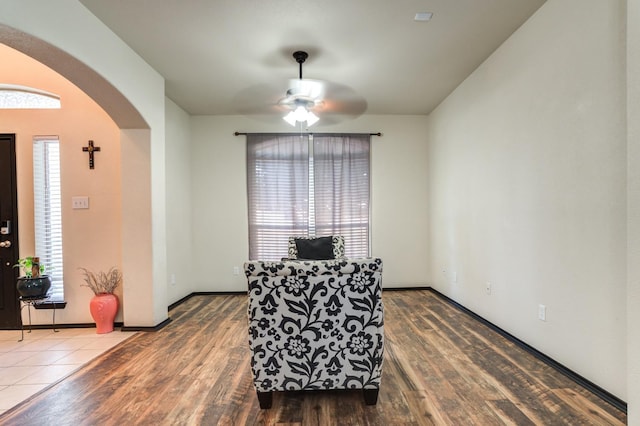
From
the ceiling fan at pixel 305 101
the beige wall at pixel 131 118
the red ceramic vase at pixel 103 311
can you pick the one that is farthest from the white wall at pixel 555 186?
the red ceramic vase at pixel 103 311

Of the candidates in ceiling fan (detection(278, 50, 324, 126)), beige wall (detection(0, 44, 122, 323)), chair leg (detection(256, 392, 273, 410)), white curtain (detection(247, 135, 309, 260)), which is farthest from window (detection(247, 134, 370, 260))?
chair leg (detection(256, 392, 273, 410))

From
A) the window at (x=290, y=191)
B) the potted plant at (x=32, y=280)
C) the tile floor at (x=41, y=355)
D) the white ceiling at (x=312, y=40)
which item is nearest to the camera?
the tile floor at (x=41, y=355)

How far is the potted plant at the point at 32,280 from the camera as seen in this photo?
300cm

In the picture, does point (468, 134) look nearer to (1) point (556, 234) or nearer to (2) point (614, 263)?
(1) point (556, 234)

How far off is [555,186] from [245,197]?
12.7 ft

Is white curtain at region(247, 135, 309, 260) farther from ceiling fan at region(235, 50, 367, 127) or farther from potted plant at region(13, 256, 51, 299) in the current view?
potted plant at region(13, 256, 51, 299)

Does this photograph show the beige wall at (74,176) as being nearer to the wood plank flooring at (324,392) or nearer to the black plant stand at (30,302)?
the black plant stand at (30,302)

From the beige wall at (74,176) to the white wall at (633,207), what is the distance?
4.17 metres

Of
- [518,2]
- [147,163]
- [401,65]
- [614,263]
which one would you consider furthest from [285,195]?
[614,263]

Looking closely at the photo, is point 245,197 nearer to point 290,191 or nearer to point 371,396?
point 290,191

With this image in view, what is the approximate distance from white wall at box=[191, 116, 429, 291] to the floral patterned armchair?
10.2ft

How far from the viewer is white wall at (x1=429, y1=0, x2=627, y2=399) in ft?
6.06

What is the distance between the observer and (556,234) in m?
2.28

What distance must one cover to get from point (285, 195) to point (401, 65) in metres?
2.44
